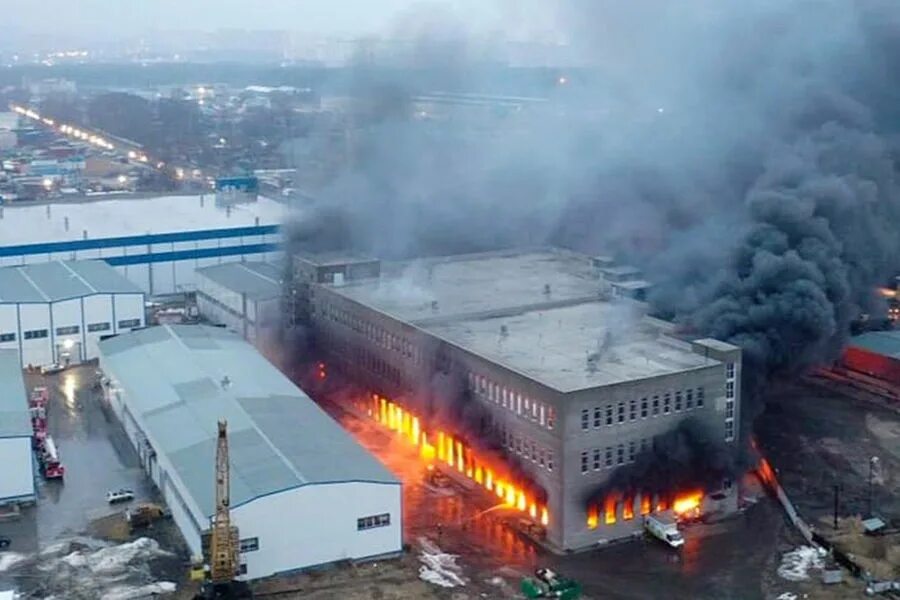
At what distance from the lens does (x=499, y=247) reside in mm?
28125

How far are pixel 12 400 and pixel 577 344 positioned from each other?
8.93 meters

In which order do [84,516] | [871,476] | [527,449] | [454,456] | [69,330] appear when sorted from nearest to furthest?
1. [84,516]
2. [527,449]
3. [871,476]
4. [454,456]
5. [69,330]

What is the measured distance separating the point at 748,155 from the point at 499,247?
7.18 m

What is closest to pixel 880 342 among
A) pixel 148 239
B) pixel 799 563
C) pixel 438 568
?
pixel 799 563

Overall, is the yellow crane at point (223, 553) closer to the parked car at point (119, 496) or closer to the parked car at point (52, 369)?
the parked car at point (119, 496)


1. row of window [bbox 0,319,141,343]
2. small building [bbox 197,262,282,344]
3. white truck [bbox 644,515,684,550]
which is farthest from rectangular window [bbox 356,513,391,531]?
row of window [bbox 0,319,141,343]

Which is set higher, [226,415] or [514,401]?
[514,401]

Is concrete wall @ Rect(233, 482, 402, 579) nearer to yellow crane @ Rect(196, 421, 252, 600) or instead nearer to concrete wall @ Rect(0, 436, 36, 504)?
yellow crane @ Rect(196, 421, 252, 600)

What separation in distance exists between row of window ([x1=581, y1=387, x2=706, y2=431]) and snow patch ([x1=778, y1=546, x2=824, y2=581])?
2401 millimetres

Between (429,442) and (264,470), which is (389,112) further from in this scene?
(264,470)

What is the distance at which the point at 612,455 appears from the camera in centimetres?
1512

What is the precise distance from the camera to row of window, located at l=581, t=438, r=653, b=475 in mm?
14914

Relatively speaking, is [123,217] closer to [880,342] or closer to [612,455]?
[880,342]

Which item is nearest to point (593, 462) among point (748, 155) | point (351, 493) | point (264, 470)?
point (351, 493)
